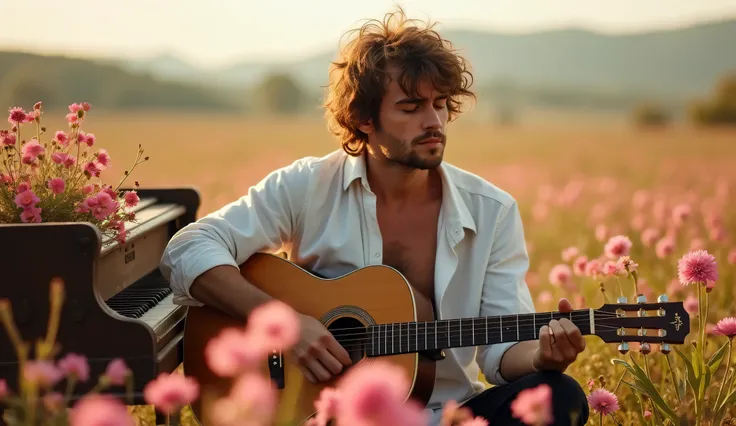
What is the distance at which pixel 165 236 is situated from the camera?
4375 millimetres

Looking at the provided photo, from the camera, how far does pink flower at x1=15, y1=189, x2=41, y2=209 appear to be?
3.09 m

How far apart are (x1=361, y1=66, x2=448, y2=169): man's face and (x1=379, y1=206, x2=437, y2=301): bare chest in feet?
0.85

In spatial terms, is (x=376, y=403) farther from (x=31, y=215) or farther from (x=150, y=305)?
(x=150, y=305)

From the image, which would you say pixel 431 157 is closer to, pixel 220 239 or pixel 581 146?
pixel 220 239

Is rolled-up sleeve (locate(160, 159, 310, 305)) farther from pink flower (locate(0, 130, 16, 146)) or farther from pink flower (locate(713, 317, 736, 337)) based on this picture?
pink flower (locate(713, 317, 736, 337))

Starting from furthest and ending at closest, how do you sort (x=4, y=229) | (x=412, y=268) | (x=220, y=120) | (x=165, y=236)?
1. (x=220, y=120)
2. (x=165, y=236)
3. (x=412, y=268)
4. (x=4, y=229)

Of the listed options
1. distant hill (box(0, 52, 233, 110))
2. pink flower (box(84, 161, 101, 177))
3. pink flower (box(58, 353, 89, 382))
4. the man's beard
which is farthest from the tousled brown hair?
distant hill (box(0, 52, 233, 110))

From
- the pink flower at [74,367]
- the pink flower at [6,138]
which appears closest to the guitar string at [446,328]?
the pink flower at [6,138]

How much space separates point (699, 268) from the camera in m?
3.38

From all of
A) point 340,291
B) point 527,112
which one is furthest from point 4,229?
point 527,112

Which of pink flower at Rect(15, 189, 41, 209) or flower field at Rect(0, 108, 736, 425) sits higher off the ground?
pink flower at Rect(15, 189, 41, 209)

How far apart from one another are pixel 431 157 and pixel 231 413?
2.23m

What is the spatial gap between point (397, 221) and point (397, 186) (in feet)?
0.48

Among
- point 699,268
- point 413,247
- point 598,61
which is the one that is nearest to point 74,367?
point 413,247
